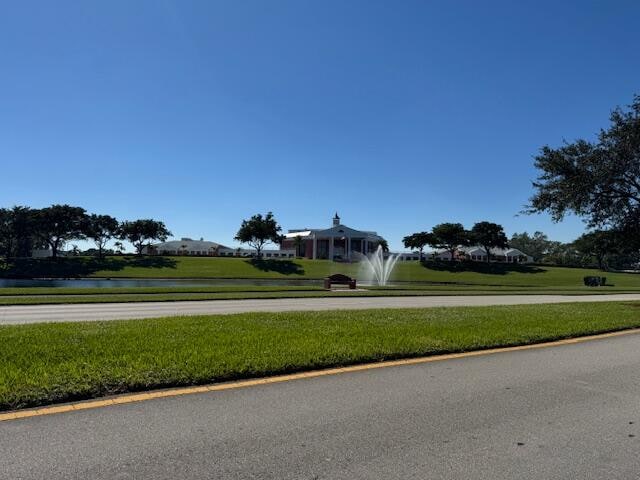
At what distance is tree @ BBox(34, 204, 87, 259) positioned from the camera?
270 ft

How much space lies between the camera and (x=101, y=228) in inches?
3558

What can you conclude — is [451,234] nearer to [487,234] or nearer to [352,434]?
[487,234]

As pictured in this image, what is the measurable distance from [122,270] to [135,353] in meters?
62.7

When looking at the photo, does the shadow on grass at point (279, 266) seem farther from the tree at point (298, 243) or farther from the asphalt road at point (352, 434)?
the asphalt road at point (352, 434)

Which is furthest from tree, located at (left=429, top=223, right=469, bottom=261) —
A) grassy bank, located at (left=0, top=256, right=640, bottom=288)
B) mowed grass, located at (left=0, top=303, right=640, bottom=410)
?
mowed grass, located at (left=0, top=303, right=640, bottom=410)

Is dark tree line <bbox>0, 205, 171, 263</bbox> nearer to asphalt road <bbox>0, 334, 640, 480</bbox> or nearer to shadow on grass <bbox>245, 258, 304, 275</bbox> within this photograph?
shadow on grass <bbox>245, 258, 304, 275</bbox>

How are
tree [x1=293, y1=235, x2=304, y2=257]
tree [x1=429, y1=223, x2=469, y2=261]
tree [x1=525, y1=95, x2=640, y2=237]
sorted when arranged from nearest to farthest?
tree [x1=525, y1=95, x2=640, y2=237] → tree [x1=429, y1=223, x2=469, y2=261] → tree [x1=293, y1=235, x2=304, y2=257]

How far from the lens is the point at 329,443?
163 inches

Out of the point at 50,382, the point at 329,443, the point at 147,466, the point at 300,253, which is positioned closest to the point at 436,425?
the point at 329,443

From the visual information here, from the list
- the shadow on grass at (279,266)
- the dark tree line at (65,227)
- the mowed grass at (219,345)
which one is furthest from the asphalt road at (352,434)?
the dark tree line at (65,227)

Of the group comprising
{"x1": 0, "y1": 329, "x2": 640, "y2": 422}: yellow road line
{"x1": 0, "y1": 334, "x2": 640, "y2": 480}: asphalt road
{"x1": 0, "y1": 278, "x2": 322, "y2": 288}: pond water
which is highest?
{"x1": 0, "y1": 278, "x2": 322, "y2": 288}: pond water

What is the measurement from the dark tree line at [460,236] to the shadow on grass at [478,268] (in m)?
6.89

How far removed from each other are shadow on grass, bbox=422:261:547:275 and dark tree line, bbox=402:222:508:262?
689 centimetres

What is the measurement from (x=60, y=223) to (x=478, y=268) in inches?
2627
